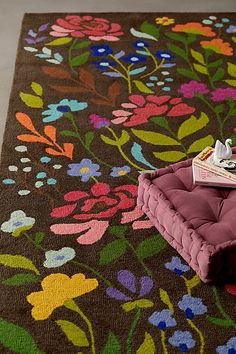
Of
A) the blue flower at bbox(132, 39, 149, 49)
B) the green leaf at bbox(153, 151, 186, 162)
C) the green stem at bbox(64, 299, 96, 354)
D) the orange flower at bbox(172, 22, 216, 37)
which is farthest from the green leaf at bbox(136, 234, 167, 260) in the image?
the orange flower at bbox(172, 22, 216, 37)

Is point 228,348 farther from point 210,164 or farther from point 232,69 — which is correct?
→ point 232,69

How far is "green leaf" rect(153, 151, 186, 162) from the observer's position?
11.2ft

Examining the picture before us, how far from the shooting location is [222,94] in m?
3.92

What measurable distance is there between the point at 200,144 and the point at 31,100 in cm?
93

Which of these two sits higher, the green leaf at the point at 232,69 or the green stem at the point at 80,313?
the green leaf at the point at 232,69

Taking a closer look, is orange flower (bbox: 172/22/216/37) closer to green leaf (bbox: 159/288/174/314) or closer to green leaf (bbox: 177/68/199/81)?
green leaf (bbox: 177/68/199/81)

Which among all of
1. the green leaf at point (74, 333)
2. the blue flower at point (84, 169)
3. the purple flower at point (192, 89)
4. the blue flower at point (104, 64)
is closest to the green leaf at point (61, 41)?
the blue flower at point (104, 64)

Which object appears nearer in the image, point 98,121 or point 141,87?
point 98,121

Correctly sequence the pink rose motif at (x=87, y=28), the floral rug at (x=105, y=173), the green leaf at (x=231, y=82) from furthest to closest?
the pink rose motif at (x=87, y=28) → the green leaf at (x=231, y=82) → the floral rug at (x=105, y=173)

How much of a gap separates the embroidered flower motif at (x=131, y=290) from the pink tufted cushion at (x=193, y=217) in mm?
193

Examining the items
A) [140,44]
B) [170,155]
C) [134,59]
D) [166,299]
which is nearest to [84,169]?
[170,155]

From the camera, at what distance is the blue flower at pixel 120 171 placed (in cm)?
332

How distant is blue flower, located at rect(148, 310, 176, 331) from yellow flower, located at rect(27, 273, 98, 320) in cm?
26

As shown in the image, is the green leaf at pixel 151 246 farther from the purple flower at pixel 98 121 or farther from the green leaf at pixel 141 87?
the green leaf at pixel 141 87
